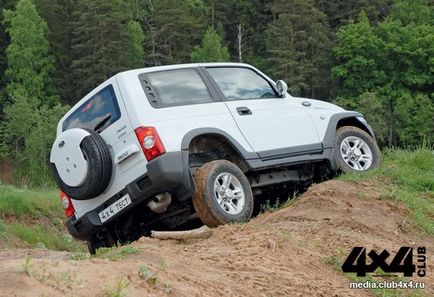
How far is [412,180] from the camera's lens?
881cm

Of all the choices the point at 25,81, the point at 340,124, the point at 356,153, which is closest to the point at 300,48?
the point at 25,81

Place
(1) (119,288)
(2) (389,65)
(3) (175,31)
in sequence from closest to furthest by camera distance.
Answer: (1) (119,288)
(2) (389,65)
(3) (175,31)

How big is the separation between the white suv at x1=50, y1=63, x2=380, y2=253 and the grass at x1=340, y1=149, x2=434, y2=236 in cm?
52

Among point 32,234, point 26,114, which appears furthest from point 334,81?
point 32,234

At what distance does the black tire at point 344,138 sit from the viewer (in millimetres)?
8711

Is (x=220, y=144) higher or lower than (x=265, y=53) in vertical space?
higher

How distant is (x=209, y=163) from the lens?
Result: 7.21 metres

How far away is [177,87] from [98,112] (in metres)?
0.88

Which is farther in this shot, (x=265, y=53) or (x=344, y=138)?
(x=265, y=53)

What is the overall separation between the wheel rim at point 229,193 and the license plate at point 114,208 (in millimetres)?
888

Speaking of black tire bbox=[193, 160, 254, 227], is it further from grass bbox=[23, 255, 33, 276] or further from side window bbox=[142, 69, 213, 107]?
grass bbox=[23, 255, 33, 276]

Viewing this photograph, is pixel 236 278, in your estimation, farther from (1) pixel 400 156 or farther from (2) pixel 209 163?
(1) pixel 400 156

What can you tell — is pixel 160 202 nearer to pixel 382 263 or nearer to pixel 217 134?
pixel 217 134

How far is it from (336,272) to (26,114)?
4722 cm
